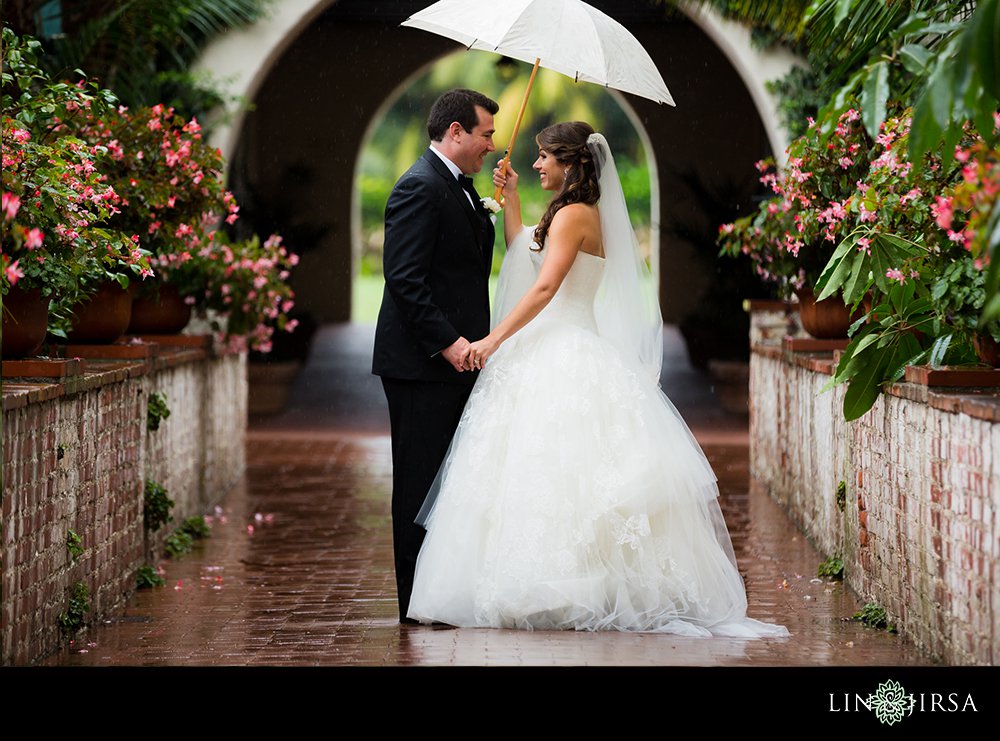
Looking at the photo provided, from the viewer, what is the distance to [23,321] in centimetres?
482

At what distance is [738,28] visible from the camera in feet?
33.5

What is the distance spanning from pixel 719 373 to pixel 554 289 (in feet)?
32.9

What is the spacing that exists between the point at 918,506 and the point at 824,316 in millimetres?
2791

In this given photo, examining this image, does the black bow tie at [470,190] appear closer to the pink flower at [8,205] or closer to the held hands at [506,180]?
the held hands at [506,180]

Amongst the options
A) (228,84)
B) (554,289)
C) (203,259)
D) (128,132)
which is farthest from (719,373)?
(554,289)

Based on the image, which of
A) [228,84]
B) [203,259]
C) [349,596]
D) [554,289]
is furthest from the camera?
[228,84]

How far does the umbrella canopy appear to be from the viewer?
489 cm

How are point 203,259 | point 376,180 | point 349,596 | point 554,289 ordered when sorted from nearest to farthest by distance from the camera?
point 554,289 → point 349,596 → point 203,259 → point 376,180

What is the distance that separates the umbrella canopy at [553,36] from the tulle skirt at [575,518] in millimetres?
994

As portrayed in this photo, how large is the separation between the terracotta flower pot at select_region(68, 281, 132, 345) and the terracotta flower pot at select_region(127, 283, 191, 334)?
1312 mm
